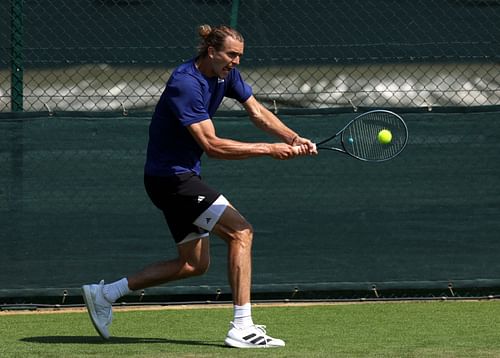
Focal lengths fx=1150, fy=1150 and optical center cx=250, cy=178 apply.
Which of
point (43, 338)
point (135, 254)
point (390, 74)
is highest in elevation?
point (390, 74)

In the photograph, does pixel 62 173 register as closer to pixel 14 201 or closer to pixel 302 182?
pixel 14 201

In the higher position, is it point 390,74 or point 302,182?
point 390,74

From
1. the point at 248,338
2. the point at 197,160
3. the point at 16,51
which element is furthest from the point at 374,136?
the point at 16,51

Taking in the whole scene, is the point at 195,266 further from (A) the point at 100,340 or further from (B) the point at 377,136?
(B) the point at 377,136

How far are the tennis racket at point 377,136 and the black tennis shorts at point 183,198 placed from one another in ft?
2.92

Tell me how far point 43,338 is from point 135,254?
1.51m

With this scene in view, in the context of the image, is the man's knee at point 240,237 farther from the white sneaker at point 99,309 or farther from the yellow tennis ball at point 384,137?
the yellow tennis ball at point 384,137

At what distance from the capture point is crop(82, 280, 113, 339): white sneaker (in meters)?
5.95

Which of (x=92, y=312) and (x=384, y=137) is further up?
(x=384, y=137)

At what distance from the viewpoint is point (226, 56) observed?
5.57m

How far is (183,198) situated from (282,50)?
2342 millimetres

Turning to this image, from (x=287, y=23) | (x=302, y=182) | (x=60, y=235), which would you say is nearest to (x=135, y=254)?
(x=60, y=235)

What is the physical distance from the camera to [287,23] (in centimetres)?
774

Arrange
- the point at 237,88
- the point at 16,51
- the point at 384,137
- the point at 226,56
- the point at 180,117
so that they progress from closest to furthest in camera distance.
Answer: the point at 180,117 < the point at 226,56 < the point at 237,88 < the point at 384,137 < the point at 16,51
